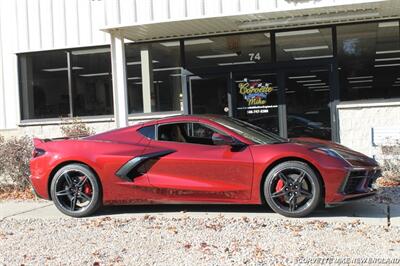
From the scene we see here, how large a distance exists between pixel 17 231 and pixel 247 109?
653 cm

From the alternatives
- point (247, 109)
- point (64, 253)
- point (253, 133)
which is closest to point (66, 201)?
point (64, 253)

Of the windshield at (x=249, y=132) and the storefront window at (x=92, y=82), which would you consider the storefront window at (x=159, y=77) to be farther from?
the windshield at (x=249, y=132)

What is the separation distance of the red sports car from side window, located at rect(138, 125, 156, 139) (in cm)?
1

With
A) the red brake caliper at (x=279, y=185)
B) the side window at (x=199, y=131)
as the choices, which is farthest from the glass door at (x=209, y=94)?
the red brake caliper at (x=279, y=185)

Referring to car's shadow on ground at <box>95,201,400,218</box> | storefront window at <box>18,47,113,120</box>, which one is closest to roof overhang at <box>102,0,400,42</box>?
storefront window at <box>18,47,113,120</box>

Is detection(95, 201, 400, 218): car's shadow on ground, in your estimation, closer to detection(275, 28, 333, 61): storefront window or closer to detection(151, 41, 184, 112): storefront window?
detection(275, 28, 333, 61): storefront window

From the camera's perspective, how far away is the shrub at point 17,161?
33.1 feet

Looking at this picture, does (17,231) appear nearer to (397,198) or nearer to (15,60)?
(397,198)

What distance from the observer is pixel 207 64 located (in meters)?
12.8

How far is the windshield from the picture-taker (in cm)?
749

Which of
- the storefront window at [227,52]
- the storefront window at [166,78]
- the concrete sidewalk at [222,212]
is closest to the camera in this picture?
the concrete sidewalk at [222,212]

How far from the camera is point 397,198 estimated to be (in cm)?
843

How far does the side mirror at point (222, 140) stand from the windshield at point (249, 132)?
17cm

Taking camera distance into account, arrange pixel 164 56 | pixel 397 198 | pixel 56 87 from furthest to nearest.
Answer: pixel 56 87, pixel 164 56, pixel 397 198
